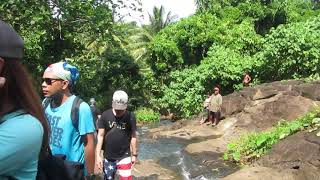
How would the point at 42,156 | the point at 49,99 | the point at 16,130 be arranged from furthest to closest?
the point at 49,99
the point at 42,156
the point at 16,130

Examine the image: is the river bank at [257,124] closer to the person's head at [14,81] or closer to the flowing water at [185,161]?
the flowing water at [185,161]

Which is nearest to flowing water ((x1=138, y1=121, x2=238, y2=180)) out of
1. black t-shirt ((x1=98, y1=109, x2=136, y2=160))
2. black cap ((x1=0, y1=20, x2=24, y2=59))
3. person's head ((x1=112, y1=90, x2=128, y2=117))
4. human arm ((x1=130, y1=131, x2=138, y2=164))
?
human arm ((x1=130, y1=131, x2=138, y2=164))

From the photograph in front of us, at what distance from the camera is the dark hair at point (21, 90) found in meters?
1.64

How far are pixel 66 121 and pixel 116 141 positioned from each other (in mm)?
2444

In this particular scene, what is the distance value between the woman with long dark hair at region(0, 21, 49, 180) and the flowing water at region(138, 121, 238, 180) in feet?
30.5

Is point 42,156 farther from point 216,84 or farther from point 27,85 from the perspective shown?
point 216,84

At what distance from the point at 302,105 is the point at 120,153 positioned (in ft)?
35.1

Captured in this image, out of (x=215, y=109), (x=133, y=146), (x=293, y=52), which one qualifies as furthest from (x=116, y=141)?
(x=293, y=52)

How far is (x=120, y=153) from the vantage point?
20.4 ft

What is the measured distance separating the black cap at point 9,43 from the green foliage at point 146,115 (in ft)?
83.5

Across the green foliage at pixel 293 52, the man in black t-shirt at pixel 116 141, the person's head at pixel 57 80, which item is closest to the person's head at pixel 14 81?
the person's head at pixel 57 80

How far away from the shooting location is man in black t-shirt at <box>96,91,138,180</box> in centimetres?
614

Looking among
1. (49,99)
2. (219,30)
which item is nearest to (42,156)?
(49,99)

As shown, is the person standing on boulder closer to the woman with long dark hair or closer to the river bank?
the river bank
